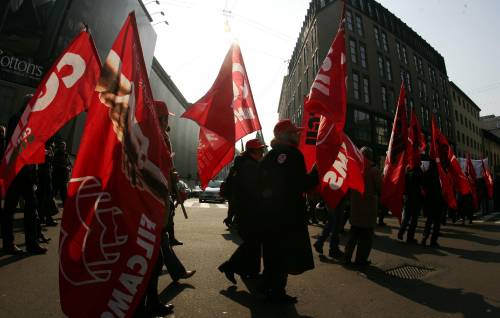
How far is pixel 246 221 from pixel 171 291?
3.33ft

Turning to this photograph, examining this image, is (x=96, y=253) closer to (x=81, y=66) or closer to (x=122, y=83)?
(x=122, y=83)

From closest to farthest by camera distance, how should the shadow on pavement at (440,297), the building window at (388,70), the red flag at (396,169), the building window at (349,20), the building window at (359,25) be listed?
the shadow on pavement at (440,297), the red flag at (396,169), the building window at (349,20), the building window at (359,25), the building window at (388,70)

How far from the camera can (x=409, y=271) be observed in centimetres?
483

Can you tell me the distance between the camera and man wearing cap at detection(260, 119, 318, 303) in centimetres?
330

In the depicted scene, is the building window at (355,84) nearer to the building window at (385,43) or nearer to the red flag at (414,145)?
the building window at (385,43)

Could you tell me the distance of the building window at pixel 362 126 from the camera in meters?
31.2

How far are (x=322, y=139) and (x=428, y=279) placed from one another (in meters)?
2.18

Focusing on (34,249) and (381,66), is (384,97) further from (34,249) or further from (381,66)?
(34,249)

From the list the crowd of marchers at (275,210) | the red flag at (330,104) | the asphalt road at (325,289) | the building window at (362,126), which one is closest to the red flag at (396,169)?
the asphalt road at (325,289)

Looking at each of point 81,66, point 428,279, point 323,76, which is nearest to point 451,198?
point 428,279

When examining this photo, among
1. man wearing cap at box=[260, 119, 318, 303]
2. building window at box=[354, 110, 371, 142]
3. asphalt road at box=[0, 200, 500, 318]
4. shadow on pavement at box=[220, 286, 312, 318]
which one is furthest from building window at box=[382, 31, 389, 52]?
shadow on pavement at box=[220, 286, 312, 318]

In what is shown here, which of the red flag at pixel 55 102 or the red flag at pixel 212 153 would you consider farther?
the red flag at pixel 212 153

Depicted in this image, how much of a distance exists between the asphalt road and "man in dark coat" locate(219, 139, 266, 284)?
0.19 meters

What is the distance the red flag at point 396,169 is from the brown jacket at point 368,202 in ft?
2.36
